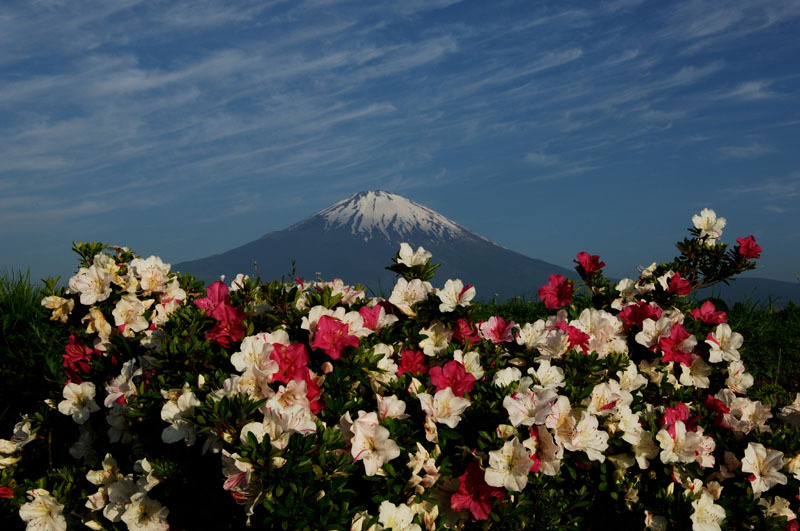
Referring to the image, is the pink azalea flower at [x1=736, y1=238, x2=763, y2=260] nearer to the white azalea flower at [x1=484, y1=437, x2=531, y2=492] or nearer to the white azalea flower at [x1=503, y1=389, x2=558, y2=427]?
Result: the white azalea flower at [x1=503, y1=389, x2=558, y2=427]

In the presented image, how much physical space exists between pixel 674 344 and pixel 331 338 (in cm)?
219

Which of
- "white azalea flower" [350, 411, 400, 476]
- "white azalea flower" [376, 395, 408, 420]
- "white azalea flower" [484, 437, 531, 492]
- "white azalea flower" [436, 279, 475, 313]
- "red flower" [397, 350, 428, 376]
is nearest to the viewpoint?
"white azalea flower" [350, 411, 400, 476]

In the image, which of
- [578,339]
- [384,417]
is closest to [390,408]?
[384,417]

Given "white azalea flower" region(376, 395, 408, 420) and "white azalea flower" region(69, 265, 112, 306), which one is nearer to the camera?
"white azalea flower" region(376, 395, 408, 420)

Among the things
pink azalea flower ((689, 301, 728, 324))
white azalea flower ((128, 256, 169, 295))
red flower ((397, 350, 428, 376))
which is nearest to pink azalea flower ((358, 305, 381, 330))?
red flower ((397, 350, 428, 376))

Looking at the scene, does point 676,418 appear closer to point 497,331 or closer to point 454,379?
point 497,331

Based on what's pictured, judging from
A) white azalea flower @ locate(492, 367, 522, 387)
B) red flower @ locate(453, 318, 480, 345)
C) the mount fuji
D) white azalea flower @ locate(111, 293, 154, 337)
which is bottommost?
the mount fuji

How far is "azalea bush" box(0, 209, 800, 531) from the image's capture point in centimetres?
261

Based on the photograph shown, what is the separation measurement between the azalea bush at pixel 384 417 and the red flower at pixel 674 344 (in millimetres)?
12

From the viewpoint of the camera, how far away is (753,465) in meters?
3.20

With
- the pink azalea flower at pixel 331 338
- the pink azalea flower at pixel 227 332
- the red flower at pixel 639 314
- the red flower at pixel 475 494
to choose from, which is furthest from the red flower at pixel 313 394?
the red flower at pixel 639 314

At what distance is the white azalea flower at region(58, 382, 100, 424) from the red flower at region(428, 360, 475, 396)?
214 cm

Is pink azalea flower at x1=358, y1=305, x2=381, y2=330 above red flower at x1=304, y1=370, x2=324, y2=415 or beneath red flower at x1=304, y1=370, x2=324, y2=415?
above

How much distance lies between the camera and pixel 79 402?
142 inches
